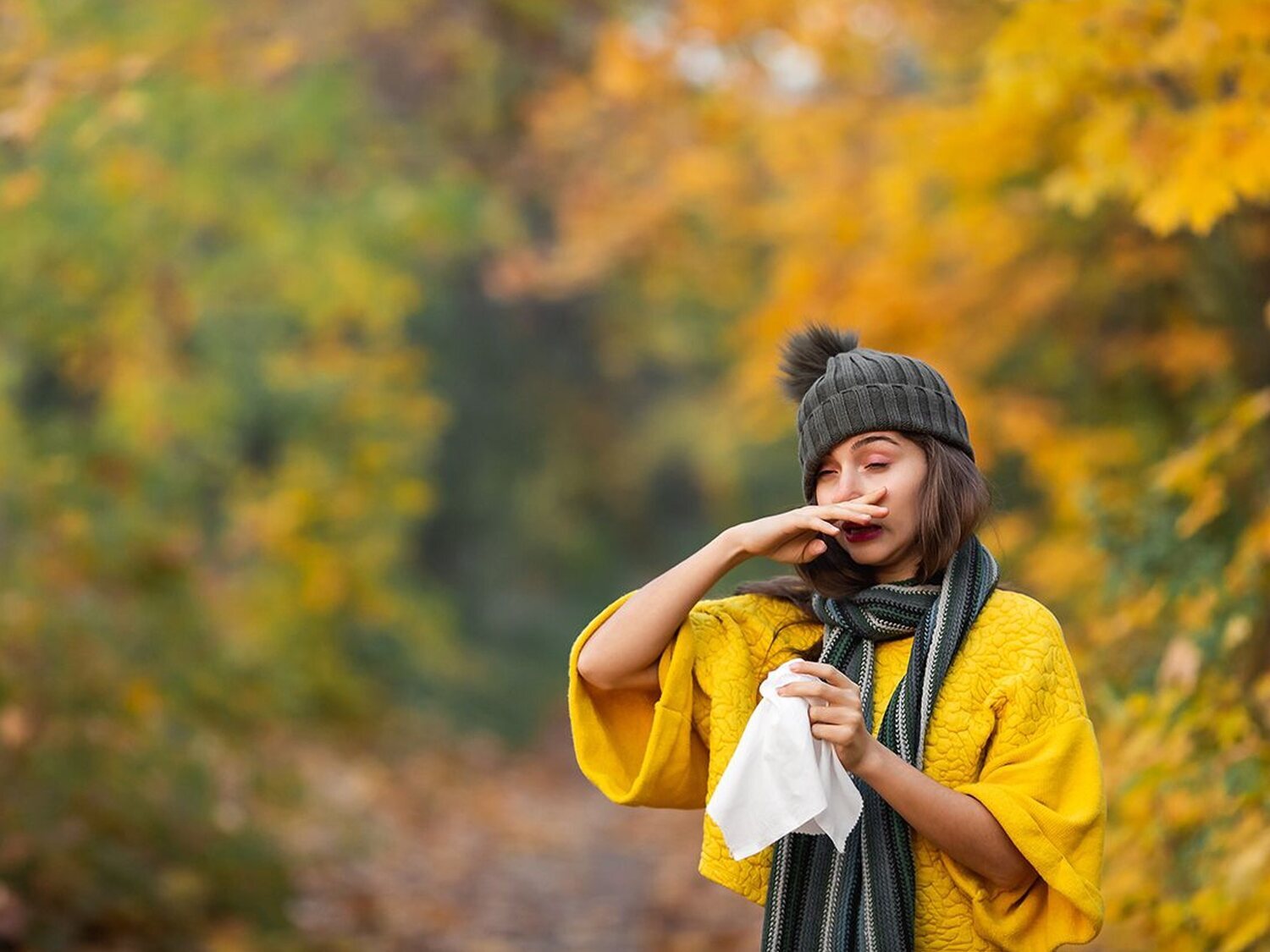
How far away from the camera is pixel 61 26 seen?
24.0 feet

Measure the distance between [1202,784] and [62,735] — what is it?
3795mm

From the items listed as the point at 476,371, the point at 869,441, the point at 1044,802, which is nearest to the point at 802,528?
the point at 869,441

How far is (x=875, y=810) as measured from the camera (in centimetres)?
238

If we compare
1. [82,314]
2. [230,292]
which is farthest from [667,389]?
[82,314]

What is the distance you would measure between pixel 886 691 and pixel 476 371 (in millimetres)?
13279

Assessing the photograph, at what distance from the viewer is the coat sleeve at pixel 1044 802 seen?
7.27 feet

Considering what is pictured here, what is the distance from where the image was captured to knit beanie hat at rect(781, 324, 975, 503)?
7.91ft

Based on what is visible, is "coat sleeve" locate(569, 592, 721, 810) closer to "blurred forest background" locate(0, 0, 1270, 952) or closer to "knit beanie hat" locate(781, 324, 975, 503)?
"knit beanie hat" locate(781, 324, 975, 503)

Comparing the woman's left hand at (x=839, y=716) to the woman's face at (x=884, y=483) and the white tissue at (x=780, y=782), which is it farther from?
the woman's face at (x=884, y=483)

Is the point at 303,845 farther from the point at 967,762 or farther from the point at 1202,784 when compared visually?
the point at 967,762

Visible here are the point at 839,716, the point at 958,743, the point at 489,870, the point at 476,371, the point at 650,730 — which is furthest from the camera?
the point at 476,371

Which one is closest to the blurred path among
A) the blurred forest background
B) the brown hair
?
the blurred forest background

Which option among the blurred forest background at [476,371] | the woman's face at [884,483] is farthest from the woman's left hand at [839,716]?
the blurred forest background at [476,371]

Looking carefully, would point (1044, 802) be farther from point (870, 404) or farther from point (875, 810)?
point (870, 404)
